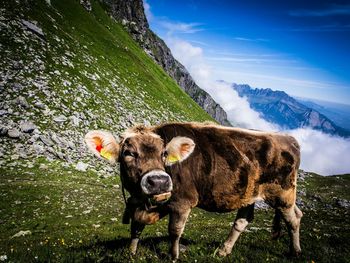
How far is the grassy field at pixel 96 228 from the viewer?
24.5 feet

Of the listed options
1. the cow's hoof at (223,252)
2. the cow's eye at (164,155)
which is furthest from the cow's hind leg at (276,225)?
the cow's eye at (164,155)

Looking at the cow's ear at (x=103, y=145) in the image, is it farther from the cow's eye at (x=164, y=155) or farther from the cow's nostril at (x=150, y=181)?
the cow's nostril at (x=150, y=181)

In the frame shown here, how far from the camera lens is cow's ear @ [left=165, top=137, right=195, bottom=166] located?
22.2ft

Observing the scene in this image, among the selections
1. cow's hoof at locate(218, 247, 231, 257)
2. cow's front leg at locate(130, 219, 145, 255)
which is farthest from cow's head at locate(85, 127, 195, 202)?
cow's hoof at locate(218, 247, 231, 257)

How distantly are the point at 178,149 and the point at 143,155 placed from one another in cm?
95

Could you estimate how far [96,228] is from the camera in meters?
12.9

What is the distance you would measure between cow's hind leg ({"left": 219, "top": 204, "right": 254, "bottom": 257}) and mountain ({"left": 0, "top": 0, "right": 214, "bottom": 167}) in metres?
15.8

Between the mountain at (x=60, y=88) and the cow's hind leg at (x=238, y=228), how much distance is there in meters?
15.8

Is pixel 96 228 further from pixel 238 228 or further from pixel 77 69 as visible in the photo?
pixel 77 69

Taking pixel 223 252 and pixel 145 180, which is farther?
pixel 223 252

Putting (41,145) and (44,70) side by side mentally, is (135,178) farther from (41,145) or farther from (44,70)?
(44,70)

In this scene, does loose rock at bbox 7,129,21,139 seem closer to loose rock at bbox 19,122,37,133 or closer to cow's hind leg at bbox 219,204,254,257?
loose rock at bbox 19,122,37,133

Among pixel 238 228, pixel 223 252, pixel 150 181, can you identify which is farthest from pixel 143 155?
pixel 238 228

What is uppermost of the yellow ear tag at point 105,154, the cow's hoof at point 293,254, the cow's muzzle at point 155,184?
the yellow ear tag at point 105,154
